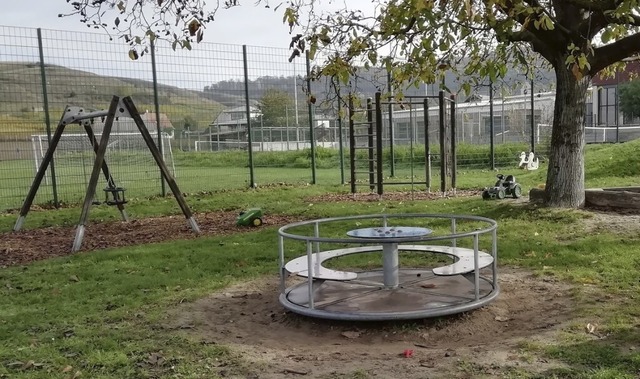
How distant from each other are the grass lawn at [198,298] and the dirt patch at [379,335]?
0.05 meters

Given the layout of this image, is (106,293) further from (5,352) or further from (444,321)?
(444,321)

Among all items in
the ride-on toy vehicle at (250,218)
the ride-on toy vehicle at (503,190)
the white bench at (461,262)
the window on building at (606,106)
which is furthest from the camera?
the window on building at (606,106)

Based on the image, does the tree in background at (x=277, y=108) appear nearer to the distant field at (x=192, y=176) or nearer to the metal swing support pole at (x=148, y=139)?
A: the distant field at (x=192, y=176)

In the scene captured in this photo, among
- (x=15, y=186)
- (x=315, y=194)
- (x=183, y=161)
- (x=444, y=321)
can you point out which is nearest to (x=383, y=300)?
(x=444, y=321)

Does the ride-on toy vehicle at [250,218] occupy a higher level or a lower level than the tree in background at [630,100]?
lower

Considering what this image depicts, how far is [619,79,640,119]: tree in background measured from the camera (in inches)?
1754

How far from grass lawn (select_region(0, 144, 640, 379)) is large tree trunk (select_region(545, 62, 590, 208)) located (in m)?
0.37

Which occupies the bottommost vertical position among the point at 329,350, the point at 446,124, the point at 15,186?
the point at 329,350

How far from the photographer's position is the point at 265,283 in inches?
253

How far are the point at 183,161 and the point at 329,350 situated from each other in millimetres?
11425

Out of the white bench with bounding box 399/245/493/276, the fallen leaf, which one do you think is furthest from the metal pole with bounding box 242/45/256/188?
the fallen leaf

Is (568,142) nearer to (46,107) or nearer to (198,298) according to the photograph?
(198,298)

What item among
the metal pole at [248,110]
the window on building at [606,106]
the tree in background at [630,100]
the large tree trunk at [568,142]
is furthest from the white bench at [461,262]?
the window on building at [606,106]

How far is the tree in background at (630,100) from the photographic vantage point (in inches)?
1754
